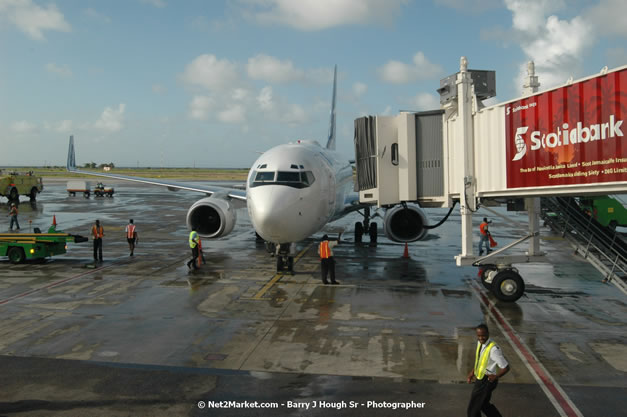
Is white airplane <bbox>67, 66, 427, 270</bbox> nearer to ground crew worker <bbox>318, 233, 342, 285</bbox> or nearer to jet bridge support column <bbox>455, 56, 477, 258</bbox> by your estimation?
ground crew worker <bbox>318, 233, 342, 285</bbox>

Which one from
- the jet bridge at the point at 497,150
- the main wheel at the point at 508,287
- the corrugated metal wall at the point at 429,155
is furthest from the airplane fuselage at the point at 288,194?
the main wheel at the point at 508,287

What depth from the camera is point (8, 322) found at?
11812 millimetres

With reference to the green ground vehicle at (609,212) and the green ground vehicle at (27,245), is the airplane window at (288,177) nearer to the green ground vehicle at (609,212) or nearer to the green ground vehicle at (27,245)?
the green ground vehicle at (27,245)

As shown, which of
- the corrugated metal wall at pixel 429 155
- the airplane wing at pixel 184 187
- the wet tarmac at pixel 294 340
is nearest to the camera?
the wet tarmac at pixel 294 340

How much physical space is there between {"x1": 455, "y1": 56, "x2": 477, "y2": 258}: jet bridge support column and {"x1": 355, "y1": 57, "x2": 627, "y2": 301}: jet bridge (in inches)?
1.0

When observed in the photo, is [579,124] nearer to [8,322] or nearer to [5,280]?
[8,322]

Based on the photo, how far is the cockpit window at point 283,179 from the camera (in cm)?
1611

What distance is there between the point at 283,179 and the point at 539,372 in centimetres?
947

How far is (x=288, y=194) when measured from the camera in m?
15.7

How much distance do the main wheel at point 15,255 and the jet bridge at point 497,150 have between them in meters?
13.2

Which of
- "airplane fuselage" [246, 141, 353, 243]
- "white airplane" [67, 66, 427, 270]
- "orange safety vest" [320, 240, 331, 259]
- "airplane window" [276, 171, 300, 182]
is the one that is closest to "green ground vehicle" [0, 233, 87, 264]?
"white airplane" [67, 66, 427, 270]

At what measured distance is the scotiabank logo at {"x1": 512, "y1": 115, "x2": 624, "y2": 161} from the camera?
9055mm

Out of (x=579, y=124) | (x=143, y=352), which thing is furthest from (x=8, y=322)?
(x=579, y=124)

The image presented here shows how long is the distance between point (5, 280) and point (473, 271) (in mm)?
15553
